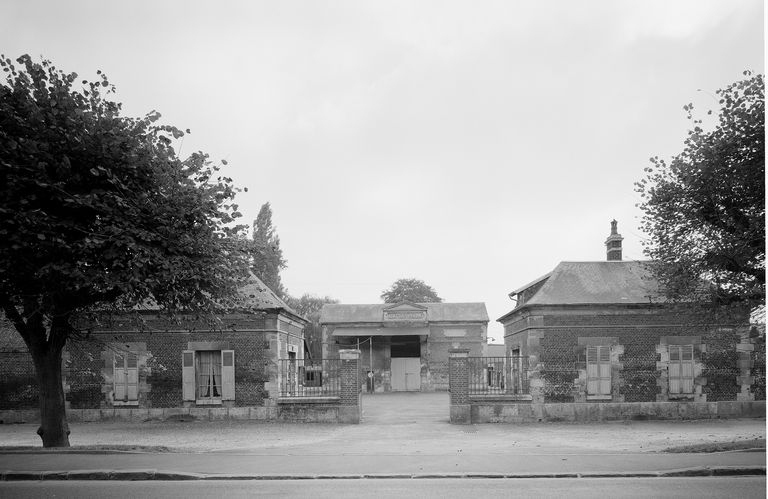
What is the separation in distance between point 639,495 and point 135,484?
25.2 feet

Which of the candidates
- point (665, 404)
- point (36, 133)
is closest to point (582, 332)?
point (665, 404)

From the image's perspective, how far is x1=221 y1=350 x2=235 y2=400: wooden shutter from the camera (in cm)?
2138

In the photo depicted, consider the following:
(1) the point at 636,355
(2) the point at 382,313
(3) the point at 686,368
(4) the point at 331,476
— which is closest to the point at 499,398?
(1) the point at 636,355

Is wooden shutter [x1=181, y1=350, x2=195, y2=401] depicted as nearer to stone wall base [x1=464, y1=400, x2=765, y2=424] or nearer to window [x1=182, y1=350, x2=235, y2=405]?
window [x1=182, y1=350, x2=235, y2=405]

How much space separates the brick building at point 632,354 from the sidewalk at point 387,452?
4.50ft

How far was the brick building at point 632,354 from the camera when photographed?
21.1 metres

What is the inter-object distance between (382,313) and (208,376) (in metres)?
20.3

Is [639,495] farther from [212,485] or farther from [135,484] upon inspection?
[135,484]

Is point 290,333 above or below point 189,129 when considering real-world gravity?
below

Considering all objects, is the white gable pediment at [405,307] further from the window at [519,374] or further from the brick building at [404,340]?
the window at [519,374]

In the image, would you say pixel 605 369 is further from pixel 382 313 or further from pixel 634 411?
pixel 382 313

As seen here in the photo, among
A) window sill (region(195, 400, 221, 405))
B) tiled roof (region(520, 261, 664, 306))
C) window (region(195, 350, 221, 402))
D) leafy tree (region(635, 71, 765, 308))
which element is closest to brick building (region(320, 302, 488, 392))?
tiled roof (region(520, 261, 664, 306))

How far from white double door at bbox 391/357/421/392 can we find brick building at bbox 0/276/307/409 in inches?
739

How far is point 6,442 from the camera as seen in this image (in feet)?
54.7
